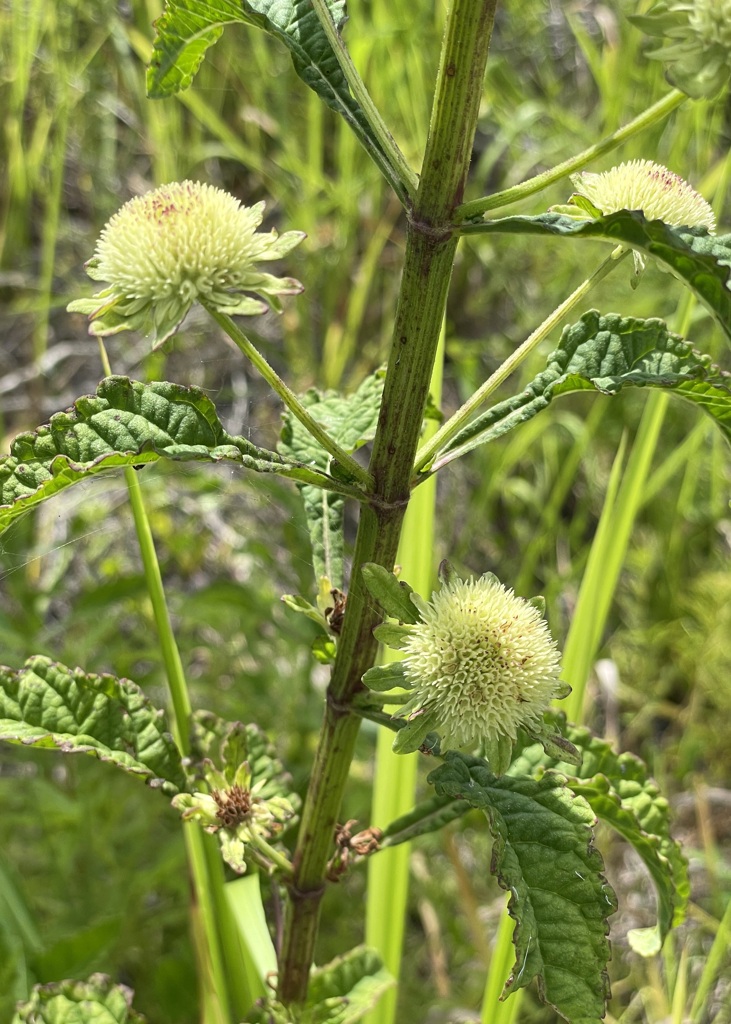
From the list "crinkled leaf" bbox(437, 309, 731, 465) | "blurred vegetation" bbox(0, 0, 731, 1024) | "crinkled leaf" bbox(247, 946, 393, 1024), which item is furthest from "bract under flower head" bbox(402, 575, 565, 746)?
"blurred vegetation" bbox(0, 0, 731, 1024)

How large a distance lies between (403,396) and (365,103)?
183mm

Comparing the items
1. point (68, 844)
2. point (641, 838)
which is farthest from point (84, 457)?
point (68, 844)

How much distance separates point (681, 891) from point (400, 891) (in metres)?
0.34

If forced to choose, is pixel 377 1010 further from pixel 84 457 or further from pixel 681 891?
pixel 84 457

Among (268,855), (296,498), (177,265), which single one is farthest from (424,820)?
(296,498)

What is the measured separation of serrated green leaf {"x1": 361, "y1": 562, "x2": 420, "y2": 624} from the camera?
24.0 inches

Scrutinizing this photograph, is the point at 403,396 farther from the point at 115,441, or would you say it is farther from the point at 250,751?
the point at 250,751

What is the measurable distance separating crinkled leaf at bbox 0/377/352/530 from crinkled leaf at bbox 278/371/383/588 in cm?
15

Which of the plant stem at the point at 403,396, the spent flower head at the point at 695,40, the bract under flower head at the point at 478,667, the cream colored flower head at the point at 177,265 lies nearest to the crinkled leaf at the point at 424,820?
the plant stem at the point at 403,396

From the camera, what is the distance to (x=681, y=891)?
0.81 m

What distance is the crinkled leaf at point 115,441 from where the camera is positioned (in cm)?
57

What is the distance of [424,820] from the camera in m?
0.76

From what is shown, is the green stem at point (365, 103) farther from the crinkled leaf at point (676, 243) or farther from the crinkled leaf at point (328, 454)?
the crinkled leaf at point (328, 454)

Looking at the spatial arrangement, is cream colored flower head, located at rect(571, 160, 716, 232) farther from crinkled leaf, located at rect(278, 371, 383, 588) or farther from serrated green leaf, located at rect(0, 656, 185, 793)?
serrated green leaf, located at rect(0, 656, 185, 793)
